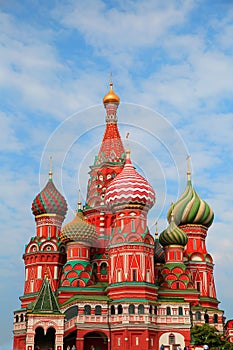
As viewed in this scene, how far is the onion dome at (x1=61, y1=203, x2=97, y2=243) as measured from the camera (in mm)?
51656

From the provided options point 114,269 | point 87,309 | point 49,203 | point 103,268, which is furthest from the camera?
point 49,203

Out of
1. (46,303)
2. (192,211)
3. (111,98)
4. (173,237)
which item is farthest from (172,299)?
(111,98)

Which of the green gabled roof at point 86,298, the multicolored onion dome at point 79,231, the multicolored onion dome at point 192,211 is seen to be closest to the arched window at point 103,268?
the multicolored onion dome at point 79,231

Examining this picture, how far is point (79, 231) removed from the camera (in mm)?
51781

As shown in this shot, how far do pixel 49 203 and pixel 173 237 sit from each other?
1187 cm

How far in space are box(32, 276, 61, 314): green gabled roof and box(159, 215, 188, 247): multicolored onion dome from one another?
12.2 metres

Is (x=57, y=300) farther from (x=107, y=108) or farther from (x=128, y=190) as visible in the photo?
(x=107, y=108)

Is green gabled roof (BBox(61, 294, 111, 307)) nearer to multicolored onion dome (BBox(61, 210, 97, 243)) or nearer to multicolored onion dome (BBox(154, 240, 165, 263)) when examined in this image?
multicolored onion dome (BBox(61, 210, 97, 243))

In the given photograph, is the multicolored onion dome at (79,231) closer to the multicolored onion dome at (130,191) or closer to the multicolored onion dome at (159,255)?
the multicolored onion dome at (130,191)

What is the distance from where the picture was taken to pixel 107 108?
60781 millimetres

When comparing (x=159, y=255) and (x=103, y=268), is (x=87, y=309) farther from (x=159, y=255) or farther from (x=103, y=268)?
(x=159, y=255)

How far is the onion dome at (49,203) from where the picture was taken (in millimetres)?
55812

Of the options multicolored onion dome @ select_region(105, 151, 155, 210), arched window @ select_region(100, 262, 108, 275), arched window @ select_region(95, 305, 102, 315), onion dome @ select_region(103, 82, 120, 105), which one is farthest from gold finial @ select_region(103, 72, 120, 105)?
arched window @ select_region(95, 305, 102, 315)

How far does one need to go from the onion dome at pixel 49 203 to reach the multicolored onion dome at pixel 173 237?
9.87 metres
